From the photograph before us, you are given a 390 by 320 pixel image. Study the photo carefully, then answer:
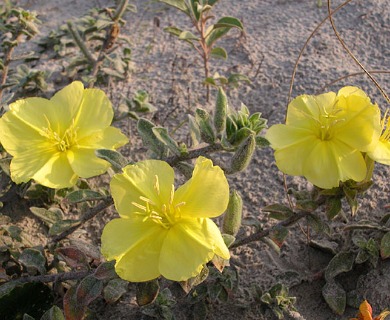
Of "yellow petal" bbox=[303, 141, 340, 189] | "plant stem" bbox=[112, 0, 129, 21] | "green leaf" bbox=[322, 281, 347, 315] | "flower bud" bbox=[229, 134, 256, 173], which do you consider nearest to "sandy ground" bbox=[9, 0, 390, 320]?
"green leaf" bbox=[322, 281, 347, 315]

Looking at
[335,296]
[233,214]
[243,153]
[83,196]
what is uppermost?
[243,153]

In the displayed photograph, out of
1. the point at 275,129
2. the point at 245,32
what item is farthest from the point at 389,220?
the point at 245,32

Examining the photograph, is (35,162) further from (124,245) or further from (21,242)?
(124,245)

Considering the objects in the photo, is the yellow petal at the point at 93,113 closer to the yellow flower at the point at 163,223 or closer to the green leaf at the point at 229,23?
the yellow flower at the point at 163,223

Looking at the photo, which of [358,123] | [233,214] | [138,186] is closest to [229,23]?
[358,123]

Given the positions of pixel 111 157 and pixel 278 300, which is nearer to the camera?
pixel 111 157

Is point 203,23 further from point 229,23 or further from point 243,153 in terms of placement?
point 243,153
